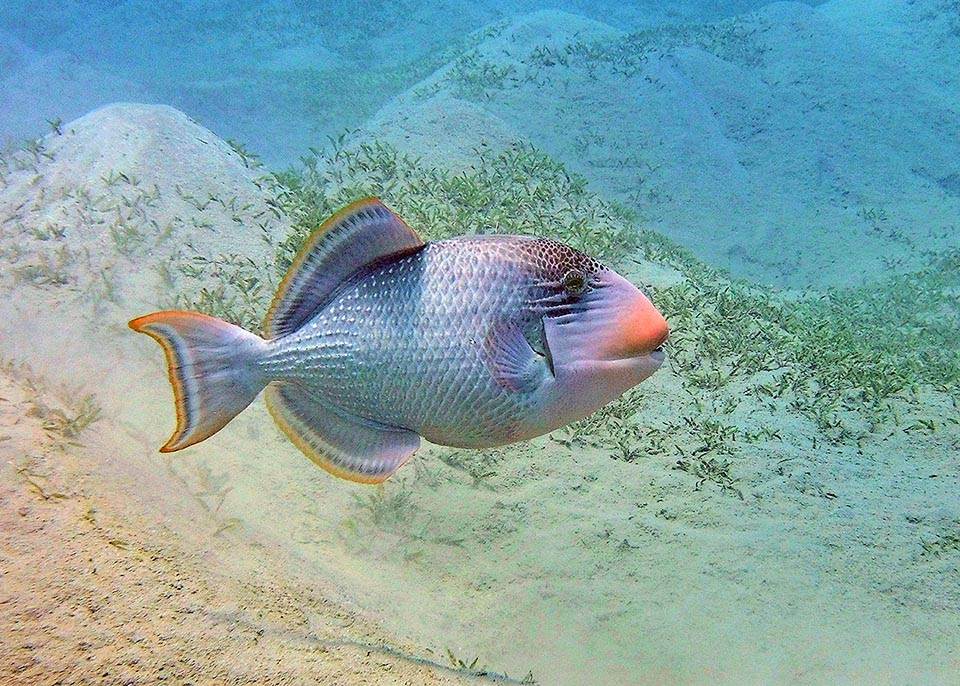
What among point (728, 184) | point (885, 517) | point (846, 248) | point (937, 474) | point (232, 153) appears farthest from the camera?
point (728, 184)

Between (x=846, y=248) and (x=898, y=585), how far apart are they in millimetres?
8158

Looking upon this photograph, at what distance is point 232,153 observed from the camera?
21.6 ft

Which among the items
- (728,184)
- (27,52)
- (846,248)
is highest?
(27,52)

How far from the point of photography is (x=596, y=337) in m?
1.85

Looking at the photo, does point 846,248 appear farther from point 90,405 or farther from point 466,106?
point 90,405

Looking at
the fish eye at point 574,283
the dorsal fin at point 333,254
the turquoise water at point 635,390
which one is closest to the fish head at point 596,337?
the fish eye at point 574,283

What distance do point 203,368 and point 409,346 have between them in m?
0.71

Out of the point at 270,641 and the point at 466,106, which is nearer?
the point at 270,641

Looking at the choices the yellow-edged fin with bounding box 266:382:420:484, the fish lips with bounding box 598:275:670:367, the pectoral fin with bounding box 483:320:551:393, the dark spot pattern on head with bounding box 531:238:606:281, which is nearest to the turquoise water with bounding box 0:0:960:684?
the yellow-edged fin with bounding box 266:382:420:484

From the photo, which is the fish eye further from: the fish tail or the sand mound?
the sand mound

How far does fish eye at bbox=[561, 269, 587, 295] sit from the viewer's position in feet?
6.34

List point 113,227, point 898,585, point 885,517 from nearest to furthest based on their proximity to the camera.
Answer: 1. point 898,585
2. point 885,517
3. point 113,227

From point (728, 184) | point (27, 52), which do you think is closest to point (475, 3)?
point (27, 52)

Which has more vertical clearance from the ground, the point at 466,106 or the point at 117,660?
the point at 466,106
